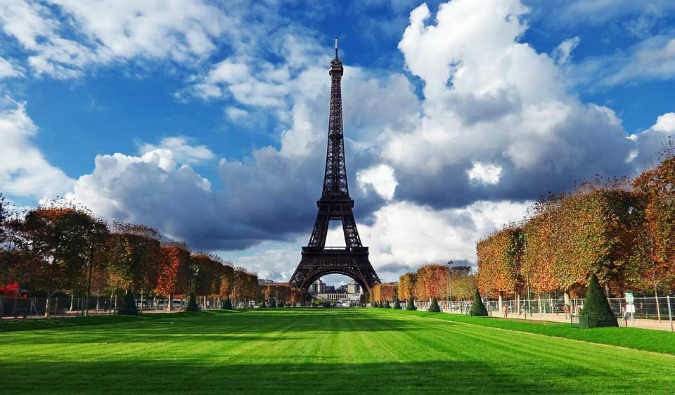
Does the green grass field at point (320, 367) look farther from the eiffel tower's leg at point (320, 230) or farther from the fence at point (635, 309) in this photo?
the eiffel tower's leg at point (320, 230)

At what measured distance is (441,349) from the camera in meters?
18.4

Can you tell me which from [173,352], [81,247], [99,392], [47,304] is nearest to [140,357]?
[173,352]

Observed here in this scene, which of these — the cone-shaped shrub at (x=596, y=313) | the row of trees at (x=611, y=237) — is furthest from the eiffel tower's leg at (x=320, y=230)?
the cone-shaped shrub at (x=596, y=313)

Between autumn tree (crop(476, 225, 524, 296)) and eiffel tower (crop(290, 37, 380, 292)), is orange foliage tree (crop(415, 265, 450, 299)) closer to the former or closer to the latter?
eiffel tower (crop(290, 37, 380, 292))

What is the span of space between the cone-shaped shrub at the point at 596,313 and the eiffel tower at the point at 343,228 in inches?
2908

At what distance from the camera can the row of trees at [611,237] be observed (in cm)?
3281

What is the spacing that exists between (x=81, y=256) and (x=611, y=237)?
4365cm

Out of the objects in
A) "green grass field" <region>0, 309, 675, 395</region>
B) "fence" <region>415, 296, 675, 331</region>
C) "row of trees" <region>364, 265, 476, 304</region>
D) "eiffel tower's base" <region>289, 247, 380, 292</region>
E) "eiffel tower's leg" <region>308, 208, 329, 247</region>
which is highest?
"eiffel tower's leg" <region>308, 208, 329, 247</region>

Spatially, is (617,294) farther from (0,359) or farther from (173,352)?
(0,359)

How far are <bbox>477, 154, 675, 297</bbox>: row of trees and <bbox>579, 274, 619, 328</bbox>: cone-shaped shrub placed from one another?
6835 mm

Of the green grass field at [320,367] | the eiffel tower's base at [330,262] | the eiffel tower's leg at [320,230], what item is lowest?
the green grass field at [320,367]

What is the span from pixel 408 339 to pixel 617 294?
32.8m

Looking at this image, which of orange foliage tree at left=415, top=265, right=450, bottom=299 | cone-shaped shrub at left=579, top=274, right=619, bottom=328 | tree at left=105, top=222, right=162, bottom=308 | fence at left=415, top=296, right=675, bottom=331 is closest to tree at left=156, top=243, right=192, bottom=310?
tree at left=105, top=222, right=162, bottom=308

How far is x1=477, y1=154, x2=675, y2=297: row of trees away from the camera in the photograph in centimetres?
3281
